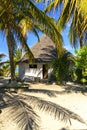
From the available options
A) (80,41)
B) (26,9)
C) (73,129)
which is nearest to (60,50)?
(26,9)

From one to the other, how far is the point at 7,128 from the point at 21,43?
9262mm

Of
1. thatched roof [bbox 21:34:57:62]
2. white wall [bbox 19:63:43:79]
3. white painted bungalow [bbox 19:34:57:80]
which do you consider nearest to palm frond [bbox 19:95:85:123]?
white painted bungalow [bbox 19:34:57:80]

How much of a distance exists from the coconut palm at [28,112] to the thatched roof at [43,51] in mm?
14203

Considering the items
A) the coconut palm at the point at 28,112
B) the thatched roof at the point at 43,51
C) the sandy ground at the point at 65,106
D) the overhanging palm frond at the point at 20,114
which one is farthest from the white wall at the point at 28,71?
the overhanging palm frond at the point at 20,114

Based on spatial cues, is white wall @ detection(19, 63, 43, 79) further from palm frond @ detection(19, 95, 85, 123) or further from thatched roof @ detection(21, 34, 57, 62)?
palm frond @ detection(19, 95, 85, 123)

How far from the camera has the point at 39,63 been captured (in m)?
28.9

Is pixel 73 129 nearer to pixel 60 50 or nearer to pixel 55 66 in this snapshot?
pixel 60 50

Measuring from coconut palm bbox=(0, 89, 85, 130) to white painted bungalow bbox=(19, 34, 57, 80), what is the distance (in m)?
14.1

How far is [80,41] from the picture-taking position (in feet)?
82.4

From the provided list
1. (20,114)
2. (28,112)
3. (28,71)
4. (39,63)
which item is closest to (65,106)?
(28,112)

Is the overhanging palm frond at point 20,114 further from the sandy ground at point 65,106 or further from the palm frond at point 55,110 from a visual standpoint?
the palm frond at point 55,110

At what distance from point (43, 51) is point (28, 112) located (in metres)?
18.5

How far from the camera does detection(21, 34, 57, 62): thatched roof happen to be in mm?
28516

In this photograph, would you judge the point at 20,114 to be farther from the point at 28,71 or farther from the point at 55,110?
the point at 28,71
